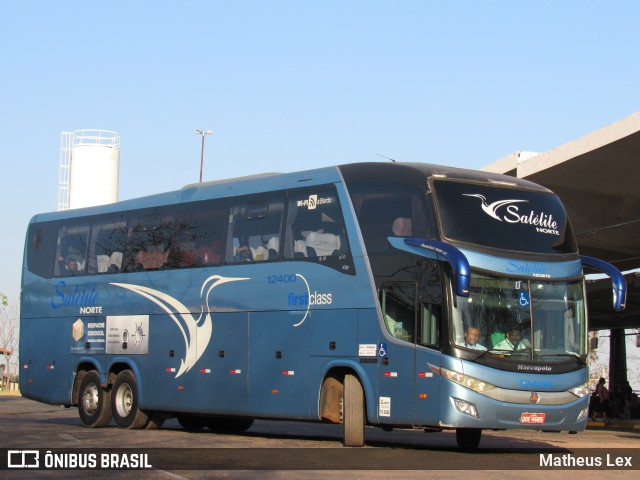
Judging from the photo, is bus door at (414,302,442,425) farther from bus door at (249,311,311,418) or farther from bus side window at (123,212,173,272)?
bus side window at (123,212,173,272)

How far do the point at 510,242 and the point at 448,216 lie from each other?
101cm

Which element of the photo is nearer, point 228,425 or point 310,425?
point 228,425

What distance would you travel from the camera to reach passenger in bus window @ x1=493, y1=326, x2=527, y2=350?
15992mm

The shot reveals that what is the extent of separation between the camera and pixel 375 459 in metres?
15.0

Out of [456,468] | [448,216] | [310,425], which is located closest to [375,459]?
[456,468]

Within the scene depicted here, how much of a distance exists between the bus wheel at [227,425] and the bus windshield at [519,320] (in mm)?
7737

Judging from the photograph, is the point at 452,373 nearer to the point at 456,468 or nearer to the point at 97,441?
the point at 456,468

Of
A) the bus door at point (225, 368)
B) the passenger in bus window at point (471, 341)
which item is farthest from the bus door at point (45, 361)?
the passenger in bus window at point (471, 341)

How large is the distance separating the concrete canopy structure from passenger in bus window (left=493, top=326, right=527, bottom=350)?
1144 centimetres

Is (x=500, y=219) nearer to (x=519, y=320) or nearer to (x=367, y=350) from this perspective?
(x=519, y=320)

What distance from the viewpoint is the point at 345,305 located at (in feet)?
57.1

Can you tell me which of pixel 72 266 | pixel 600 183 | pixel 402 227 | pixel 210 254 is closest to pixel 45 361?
pixel 72 266

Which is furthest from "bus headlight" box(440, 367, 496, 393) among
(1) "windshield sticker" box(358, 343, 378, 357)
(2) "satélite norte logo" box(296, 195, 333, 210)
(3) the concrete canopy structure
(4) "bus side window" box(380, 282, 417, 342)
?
(3) the concrete canopy structure

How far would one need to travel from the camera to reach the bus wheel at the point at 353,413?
17109 mm
